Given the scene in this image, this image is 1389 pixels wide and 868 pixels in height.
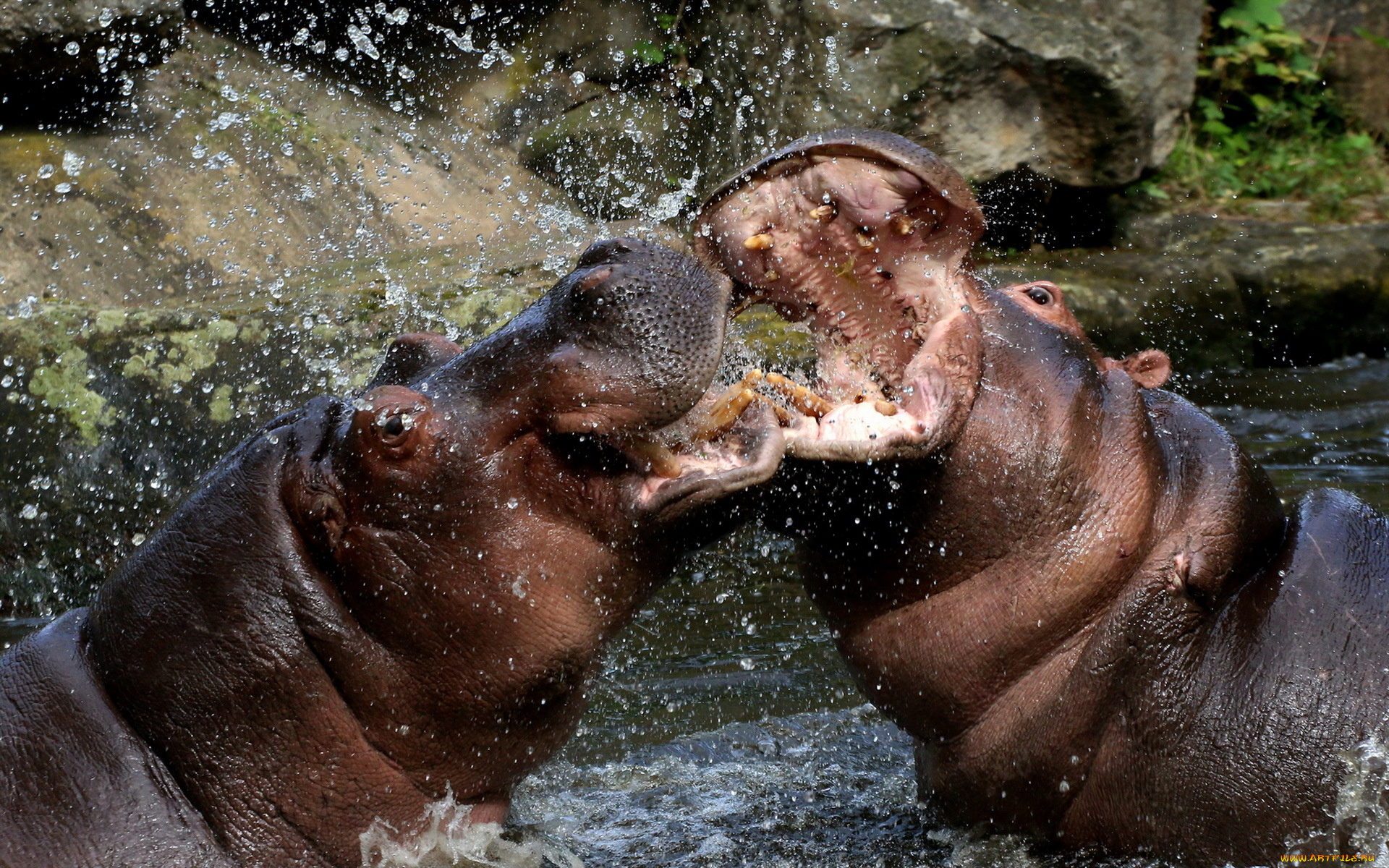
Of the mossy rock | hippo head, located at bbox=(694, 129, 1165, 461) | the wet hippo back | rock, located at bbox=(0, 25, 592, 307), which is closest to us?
the wet hippo back

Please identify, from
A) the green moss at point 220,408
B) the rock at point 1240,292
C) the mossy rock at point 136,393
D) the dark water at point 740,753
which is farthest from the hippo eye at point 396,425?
the rock at point 1240,292

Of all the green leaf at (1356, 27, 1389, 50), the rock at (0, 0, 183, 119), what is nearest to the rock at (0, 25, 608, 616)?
the rock at (0, 0, 183, 119)

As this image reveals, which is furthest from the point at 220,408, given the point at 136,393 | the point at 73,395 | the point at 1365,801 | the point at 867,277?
the point at 1365,801

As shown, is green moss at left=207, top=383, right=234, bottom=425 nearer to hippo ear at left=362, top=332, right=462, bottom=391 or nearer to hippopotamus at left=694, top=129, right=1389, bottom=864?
hippo ear at left=362, top=332, right=462, bottom=391

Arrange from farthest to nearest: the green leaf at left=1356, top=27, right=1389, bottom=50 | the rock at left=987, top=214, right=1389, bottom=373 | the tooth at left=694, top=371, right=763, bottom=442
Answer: the green leaf at left=1356, top=27, right=1389, bottom=50 → the rock at left=987, top=214, right=1389, bottom=373 → the tooth at left=694, top=371, right=763, bottom=442

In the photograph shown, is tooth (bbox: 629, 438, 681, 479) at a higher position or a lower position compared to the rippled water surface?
higher

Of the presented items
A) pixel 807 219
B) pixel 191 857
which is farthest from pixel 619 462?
pixel 191 857

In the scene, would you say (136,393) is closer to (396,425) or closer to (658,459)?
(396,425)

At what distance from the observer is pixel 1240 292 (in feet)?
27.8

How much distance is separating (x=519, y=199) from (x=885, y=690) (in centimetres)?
683

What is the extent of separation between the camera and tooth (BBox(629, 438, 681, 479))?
8.92ft

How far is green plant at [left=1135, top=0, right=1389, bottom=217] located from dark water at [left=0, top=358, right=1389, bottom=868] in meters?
4.54

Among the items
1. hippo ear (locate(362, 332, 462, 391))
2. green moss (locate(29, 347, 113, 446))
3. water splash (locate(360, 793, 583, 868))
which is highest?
hippo ear (locate(362, 332, 462, 391))

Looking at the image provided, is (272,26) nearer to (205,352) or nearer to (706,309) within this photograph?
(205,352)
